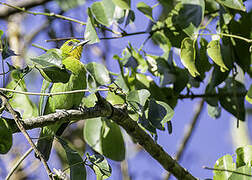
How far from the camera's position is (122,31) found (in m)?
1.78

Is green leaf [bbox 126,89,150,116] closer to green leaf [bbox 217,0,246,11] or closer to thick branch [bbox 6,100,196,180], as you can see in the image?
thick branch [bbox 6,100,196,180]

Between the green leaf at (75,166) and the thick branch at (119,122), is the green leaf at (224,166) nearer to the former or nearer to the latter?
the thick branch at (119,122)

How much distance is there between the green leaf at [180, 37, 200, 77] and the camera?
1.55 m

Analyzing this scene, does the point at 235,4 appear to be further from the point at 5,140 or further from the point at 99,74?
the point at 5,140

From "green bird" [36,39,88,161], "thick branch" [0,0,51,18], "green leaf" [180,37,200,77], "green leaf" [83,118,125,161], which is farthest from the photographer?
"thick branch" [0,0,51,18]

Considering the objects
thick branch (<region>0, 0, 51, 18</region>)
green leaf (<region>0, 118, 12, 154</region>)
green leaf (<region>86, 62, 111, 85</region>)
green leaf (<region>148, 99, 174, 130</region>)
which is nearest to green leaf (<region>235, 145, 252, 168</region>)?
green leaf (<region>148, 99, 174, 130</region>)

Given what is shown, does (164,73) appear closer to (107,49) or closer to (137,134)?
(137,134)

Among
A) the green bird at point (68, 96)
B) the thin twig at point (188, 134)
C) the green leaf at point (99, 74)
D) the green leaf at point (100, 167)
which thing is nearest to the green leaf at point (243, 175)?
the green leaf at point (100, 167)

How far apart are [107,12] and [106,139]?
0.59 metres

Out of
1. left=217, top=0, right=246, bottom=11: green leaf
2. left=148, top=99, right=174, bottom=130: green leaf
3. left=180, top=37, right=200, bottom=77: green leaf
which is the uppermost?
A: left=217, top=0, right=246, bottom=11: green leaf

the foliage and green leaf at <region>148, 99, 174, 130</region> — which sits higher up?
the foliage

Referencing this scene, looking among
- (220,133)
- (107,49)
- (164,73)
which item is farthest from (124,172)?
(220,133)

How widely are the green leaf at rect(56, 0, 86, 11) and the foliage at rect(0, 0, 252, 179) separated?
1.34 meters

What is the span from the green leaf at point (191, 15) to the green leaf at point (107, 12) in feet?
0.86
